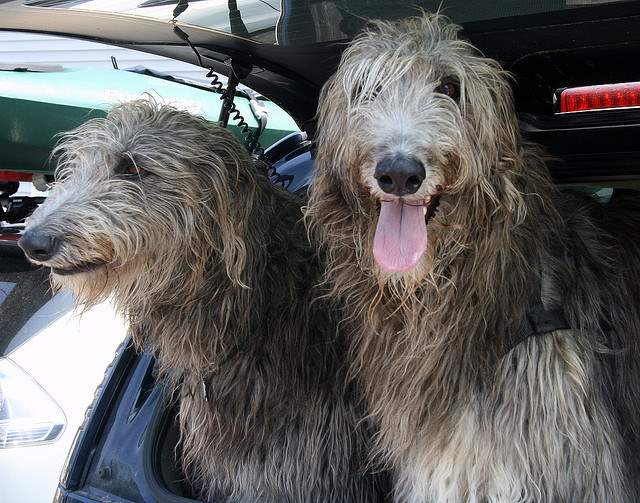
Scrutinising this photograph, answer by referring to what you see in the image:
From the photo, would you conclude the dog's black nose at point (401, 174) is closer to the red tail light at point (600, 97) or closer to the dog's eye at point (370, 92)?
the dog's eye at point (370, 92)

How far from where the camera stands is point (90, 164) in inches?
88.5

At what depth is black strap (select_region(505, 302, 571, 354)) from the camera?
2043 mm

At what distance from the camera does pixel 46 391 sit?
264 centimetres

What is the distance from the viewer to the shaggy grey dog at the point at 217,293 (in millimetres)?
2156

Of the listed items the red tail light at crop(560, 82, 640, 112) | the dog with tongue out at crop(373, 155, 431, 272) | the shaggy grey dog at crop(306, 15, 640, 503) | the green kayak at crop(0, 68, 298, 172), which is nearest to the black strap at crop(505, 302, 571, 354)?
the shaggy grey dog at crop(306, 15, 640, 503)

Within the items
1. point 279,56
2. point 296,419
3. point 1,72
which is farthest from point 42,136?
point 296,419

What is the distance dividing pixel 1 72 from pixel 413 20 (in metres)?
5.15

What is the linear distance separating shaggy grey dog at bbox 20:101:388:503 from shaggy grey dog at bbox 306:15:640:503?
0.78 feet

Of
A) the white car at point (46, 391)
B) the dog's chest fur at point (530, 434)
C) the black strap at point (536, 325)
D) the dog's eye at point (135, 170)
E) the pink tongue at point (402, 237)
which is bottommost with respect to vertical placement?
the white car at point (46, 391)

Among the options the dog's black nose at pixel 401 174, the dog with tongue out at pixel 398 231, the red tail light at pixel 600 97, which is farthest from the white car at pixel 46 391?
the red tail light at pixel 600 97

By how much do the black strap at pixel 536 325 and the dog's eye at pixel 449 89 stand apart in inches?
22.3

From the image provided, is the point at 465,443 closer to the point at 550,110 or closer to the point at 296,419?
the point at 296,419

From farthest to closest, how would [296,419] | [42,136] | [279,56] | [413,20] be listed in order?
1. [42,136]
2. [279,56]
3. [296,419]
4. [413,20]

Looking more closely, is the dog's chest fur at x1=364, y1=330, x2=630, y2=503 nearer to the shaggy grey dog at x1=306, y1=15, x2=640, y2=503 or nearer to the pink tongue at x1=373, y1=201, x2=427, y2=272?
the shaggy grey dog at x1=306, y1=15, x2=640, y2=503
